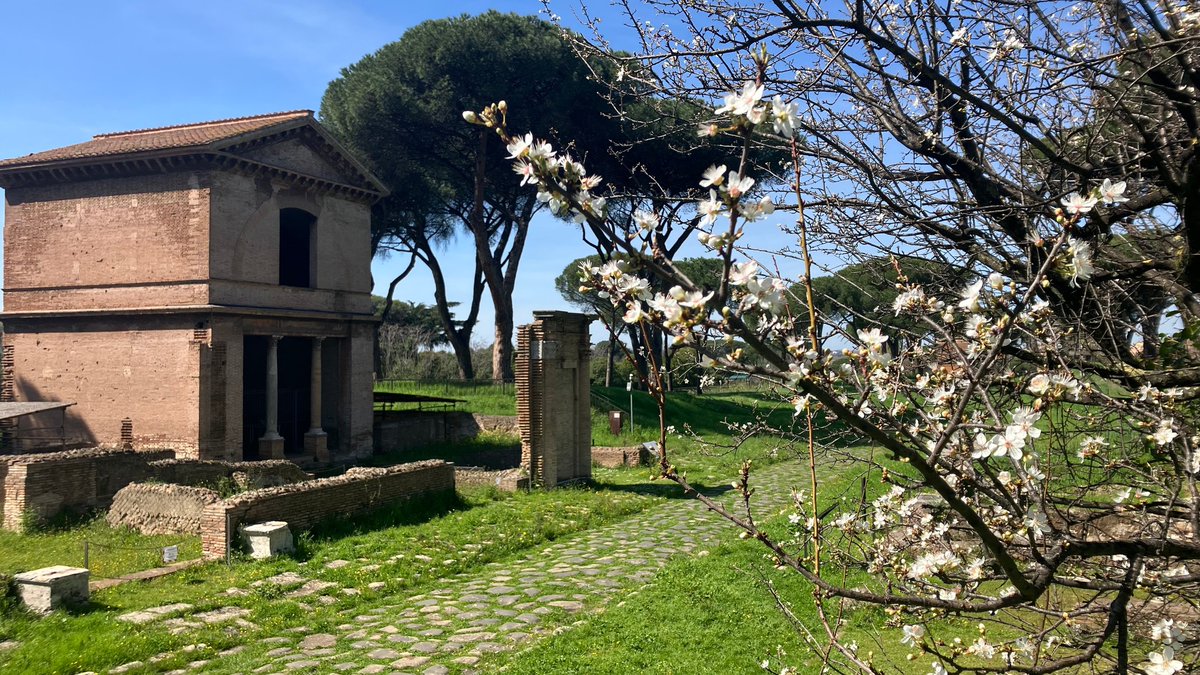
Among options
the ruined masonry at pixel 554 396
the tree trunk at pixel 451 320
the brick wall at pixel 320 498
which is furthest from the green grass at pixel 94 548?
the tree trunk at pixel 451 320

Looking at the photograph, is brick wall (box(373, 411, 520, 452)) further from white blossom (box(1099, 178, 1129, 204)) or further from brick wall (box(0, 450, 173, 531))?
white blossom (box(1099, 178, 1129, 204))

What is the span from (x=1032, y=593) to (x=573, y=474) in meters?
14.7

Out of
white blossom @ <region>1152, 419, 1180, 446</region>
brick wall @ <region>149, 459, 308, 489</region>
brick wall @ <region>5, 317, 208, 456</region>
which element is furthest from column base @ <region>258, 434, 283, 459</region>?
white blossom @ <region>1152, 419, 1180, 446</region>

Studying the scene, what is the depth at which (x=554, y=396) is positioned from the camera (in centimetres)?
1614

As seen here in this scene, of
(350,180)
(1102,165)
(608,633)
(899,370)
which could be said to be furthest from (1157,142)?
(350,180)

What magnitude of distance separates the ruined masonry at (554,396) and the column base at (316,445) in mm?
9065

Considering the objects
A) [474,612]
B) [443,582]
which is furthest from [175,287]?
[474,612]

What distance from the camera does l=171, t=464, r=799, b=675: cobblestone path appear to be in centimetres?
653

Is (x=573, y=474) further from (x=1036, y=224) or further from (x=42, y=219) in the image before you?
(x=42, y=219)

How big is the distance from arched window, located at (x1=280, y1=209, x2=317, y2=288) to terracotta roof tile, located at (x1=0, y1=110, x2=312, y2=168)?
273cm

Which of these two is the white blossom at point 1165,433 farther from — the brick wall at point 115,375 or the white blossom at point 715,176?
the brick wall at point 115,375

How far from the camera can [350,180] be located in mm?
24359

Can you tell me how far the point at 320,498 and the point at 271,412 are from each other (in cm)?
1121

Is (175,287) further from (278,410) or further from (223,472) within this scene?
(223,472)
